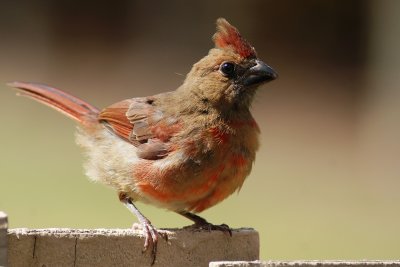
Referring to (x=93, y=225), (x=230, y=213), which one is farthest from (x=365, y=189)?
(x=93, y=225)

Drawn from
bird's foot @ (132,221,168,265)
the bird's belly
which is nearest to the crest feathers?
the bird's belly

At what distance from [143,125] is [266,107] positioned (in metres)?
9.31

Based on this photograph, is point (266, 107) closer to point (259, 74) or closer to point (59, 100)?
point (59, 100)

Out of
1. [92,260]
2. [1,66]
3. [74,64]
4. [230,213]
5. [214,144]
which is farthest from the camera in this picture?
[74,64]

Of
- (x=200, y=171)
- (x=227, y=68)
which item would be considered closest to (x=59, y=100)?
(x=227, y=68)

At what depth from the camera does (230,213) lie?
9.81 meters

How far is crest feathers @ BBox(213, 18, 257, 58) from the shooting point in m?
4.84

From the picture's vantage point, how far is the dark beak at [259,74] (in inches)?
197

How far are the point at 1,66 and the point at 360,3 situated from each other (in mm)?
6265

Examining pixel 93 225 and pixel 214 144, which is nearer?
pixel 214 144

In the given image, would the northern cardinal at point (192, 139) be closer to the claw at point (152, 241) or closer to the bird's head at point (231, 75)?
the bird's head at point (231, 75)

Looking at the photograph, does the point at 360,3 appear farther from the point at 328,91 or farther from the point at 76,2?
the point at 76,2

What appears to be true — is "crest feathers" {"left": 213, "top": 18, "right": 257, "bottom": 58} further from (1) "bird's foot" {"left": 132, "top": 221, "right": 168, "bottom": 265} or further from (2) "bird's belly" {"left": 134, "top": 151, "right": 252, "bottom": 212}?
(1) "bird's foot" {"left": 132, "top": 221, "right": 168, "bottom": 265}

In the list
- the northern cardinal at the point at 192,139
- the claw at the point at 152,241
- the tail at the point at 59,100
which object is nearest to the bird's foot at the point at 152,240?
the claw at the point at 152,241
